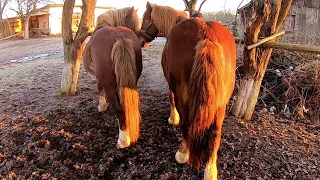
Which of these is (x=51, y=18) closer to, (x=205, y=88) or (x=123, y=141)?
(x=123, y=141)

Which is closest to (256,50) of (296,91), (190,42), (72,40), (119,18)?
(296,91)

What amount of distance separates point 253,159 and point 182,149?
2.86 ft

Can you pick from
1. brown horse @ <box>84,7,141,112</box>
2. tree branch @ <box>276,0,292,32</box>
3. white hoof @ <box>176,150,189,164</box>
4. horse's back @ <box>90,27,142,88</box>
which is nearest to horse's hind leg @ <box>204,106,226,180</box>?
white hoof @ <box>176,150,189,164</box>

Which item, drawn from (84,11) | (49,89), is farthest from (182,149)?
(49,89)

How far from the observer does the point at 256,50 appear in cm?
387

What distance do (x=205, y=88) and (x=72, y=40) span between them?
372 centimetres

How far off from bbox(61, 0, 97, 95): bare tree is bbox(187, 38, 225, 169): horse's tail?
3.34 meters

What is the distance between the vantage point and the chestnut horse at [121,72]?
10.0 ft

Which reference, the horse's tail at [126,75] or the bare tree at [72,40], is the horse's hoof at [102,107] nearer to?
the bare tree at [72,40]

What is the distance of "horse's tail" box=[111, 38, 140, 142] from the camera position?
3.04 m

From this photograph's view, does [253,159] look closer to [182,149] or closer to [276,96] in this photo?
[182,149]

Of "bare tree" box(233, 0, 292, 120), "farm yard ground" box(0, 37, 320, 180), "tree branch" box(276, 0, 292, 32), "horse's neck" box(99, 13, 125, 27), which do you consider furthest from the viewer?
"horse's neck" box(99, 13, 125, 27)

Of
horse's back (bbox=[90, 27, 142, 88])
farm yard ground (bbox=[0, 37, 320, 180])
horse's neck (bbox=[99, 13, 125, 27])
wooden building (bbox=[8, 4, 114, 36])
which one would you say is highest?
wooden building (bbox=[8, 4, 114, 36])

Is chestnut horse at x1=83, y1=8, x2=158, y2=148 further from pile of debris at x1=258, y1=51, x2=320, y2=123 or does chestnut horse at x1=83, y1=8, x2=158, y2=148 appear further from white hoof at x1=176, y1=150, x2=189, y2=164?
pile of debris at x1=258, y1=51, x2=320, y2=123
